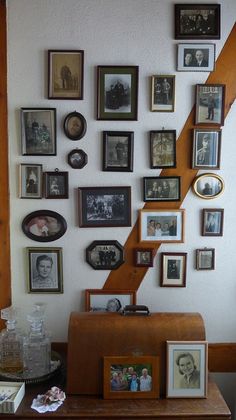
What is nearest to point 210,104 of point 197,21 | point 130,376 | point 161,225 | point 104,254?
point 197,21

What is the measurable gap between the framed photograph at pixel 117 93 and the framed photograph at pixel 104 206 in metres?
0.33

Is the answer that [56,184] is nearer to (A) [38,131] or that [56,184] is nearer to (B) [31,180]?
(B) [31,180]

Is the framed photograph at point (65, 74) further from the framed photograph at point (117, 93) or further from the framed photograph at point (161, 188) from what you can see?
the framed photograph at point (161, 188)

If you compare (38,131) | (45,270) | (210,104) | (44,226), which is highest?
(210,104)

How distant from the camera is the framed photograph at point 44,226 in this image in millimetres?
1962

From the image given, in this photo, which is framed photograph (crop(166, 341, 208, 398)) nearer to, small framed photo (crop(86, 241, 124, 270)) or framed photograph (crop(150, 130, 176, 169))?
small framed photo (crop(86, 241, 124, 270))

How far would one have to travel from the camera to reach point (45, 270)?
1993 mm

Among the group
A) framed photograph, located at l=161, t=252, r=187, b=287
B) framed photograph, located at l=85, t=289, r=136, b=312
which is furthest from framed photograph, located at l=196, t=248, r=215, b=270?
framed photograph, located at l=85, t=289, r=136, b=312

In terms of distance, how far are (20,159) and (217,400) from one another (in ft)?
4.30

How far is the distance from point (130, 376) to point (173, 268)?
0.56m

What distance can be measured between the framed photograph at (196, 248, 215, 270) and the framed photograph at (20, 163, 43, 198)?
79 centimetres

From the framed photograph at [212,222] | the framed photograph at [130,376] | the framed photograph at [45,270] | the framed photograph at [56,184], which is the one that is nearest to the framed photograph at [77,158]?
the framed photograph at [56,184]

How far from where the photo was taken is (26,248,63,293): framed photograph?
6.50ft

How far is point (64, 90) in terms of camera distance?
190cm
